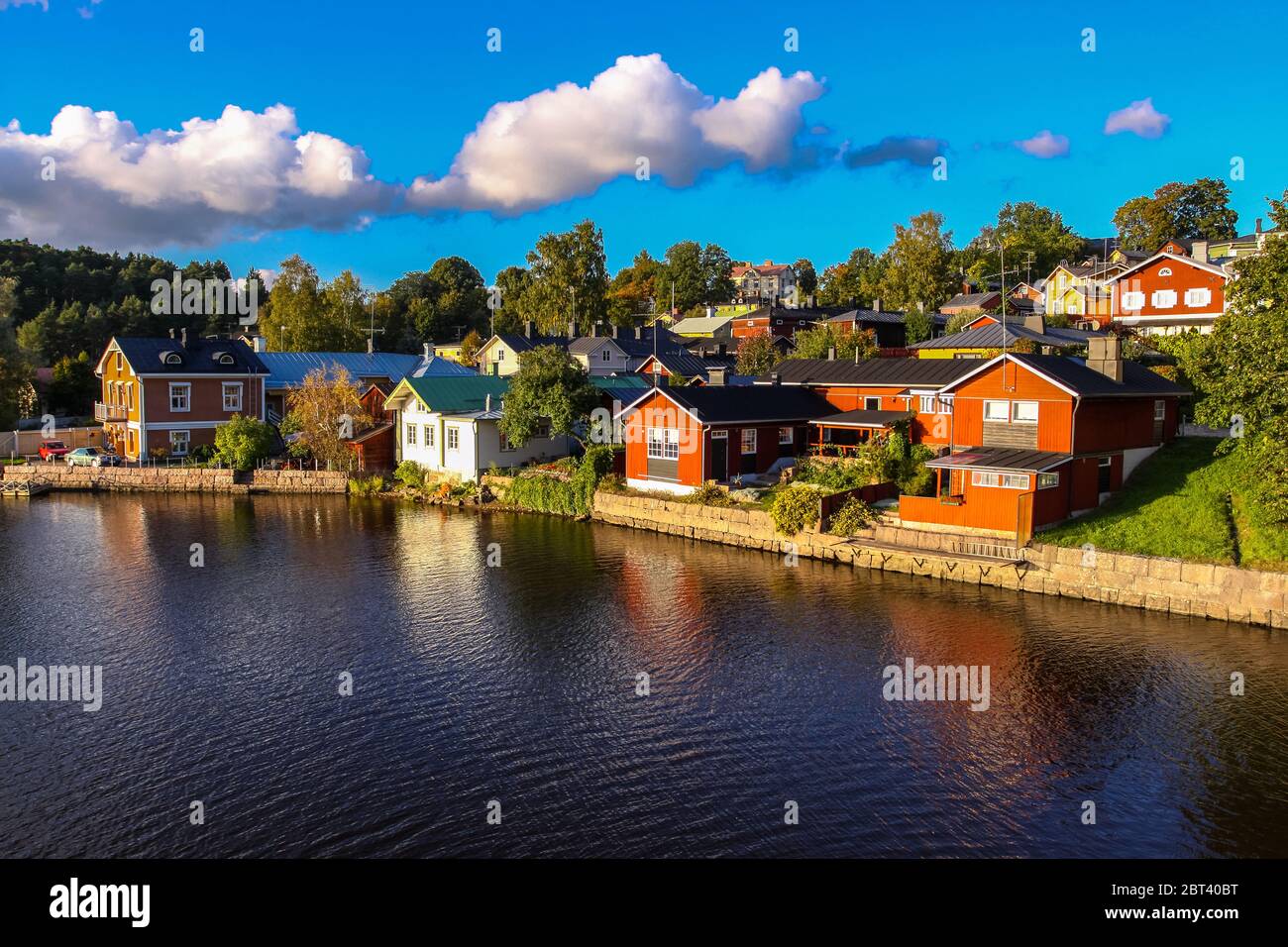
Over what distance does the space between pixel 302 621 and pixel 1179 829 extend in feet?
77.3

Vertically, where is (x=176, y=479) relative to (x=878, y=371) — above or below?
below

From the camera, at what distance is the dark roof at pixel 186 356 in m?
60.5

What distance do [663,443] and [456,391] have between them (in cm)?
1665

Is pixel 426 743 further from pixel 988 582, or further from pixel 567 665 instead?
pixel 988 582

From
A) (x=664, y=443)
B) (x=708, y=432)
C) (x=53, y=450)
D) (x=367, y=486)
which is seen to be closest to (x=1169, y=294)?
(x=708, y=432)

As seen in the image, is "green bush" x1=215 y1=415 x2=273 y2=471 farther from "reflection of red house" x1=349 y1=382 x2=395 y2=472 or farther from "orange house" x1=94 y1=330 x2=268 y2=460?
"reflection of red house" x1=349 y1=382 x2=395 y2=472

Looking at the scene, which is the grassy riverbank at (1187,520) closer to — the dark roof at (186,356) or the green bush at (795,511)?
the green bush at (795,511)

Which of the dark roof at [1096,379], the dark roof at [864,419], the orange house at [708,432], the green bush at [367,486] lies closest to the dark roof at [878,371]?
the dark roof at [864,419]

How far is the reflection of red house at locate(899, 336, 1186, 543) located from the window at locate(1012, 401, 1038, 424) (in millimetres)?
39

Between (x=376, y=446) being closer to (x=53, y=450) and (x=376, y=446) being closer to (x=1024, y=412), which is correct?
(x=53, y=450)

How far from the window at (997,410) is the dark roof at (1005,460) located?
1.35m

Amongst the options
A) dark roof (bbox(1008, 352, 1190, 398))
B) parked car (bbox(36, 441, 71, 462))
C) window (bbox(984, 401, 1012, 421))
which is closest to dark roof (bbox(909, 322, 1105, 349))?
dark roof (bbox(1008, 352, 1190, 398))

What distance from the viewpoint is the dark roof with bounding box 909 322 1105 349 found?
53.0 meters

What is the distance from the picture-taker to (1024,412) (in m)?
36.8
